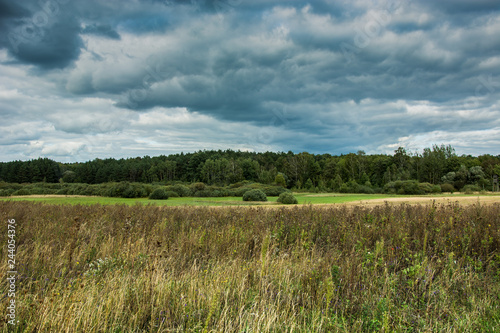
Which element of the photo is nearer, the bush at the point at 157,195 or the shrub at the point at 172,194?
the bush at the point at 157,195

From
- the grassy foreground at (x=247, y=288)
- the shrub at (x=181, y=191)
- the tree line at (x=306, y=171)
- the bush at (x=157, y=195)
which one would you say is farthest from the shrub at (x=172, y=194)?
the tree line at (x=306, y=171)

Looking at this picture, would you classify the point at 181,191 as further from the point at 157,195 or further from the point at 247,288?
the point at 247,288

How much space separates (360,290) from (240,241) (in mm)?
3883

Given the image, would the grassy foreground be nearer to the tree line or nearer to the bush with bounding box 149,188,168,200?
the bush with bounding box 149,188,168,200

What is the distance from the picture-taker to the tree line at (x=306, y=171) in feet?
212

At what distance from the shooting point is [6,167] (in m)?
68.0

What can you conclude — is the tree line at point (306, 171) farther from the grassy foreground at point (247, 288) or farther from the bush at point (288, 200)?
the grassy foreground at point (247, 288)

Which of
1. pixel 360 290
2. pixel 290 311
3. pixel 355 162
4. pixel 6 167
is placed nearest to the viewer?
pixel 290 311

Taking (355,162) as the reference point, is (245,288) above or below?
below

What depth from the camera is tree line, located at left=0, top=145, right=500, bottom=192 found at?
64.7m

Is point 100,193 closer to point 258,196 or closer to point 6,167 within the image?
point 258,196

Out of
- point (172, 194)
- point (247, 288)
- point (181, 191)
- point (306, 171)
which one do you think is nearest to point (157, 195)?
point (172, 194)

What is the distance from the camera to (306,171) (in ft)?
315

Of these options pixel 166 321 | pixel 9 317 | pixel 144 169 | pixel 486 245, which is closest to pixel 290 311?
pixel 166 321
